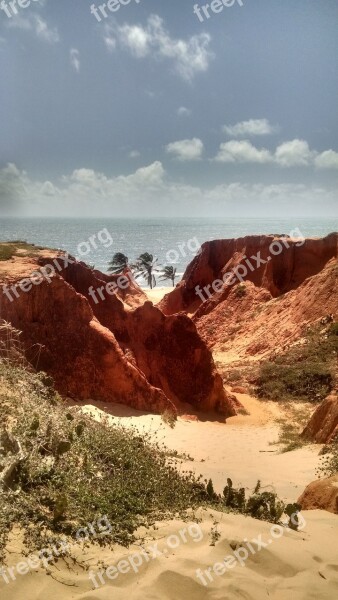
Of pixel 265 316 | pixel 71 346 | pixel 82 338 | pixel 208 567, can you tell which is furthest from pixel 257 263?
pixel 208 567

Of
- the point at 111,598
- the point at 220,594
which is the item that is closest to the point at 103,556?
the point at 111,598

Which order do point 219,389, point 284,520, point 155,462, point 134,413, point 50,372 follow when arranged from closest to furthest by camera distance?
1. point 284,520
2. point 155,462
3. point 50,372
4. point 134,413
5. point 219,389

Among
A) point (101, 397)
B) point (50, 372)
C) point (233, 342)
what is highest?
point (50, 372)

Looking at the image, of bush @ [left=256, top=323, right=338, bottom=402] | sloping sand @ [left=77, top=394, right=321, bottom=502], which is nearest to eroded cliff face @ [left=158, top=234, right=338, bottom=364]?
bush @ [left=256, top=323, right=338, bottom=402]

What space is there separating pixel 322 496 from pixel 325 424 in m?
5.75

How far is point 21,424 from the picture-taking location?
607 centimetres

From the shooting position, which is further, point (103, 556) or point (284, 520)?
point (284, 520)

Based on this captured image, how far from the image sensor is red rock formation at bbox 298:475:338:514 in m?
6.05

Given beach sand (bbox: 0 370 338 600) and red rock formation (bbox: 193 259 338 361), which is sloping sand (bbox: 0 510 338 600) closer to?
beach sand (bbox: 0 370 338 600)

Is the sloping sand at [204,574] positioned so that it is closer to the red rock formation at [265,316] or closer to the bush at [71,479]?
the bush at [71,479]

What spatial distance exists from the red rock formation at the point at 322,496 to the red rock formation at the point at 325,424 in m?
4.36

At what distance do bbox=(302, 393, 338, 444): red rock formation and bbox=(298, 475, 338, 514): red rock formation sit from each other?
4.36 metres

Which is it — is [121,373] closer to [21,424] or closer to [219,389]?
[219,389]

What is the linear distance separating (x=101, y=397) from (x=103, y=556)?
8.56 m
